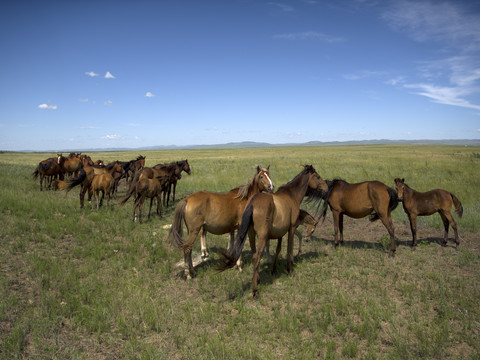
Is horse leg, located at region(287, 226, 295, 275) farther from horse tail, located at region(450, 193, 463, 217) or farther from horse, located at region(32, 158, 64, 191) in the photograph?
horse, located at region(32, 158, 64, 191)

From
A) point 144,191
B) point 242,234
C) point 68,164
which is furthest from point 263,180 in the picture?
point 68,164

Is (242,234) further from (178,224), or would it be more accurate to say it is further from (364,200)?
(364,200)

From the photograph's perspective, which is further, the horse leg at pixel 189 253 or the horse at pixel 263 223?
the horse leg at pixel 189 253

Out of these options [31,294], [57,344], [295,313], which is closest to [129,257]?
[31,294]

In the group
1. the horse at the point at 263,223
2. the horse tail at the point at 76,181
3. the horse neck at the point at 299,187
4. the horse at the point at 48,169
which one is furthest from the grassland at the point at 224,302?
the horse at the point at 48,169

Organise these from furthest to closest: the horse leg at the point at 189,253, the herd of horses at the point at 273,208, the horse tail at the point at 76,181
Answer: the horse tail at the point at 76,181
the horse leg at the point at 189,253
the herd of horses at the point at 273,208

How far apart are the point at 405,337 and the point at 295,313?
69.0 inches

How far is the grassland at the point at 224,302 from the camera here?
425cm

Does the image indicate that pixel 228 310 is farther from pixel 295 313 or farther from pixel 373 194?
pixel 373 194

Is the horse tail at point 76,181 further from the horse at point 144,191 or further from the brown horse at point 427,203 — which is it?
the brown horse at point 427,203

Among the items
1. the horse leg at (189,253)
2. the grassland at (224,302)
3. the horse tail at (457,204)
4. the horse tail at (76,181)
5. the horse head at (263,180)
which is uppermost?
the horse head at (263,180)

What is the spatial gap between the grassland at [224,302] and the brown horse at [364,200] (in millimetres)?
934

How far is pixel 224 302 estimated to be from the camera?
560 centimetres

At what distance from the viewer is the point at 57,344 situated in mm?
4293
